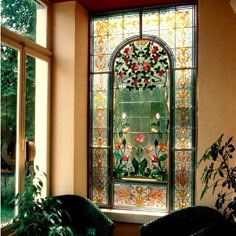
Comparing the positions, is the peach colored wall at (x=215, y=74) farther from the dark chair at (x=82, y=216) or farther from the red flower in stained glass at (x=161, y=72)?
the dark chair at (x=82, y=216)

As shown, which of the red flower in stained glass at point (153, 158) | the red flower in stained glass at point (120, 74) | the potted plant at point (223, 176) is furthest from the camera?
the red flower in stained glass at point (120, 74)

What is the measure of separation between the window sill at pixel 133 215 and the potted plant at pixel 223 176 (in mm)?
627

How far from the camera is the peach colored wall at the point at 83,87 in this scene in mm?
2879

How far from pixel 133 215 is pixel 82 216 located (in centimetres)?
53

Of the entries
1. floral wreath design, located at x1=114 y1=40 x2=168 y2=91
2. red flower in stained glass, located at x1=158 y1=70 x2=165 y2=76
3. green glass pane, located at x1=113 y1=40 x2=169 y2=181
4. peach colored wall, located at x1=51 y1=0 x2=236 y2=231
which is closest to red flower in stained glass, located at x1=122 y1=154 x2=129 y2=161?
green glass pane, located at x1=113 y1=40 x2=169 y2=181

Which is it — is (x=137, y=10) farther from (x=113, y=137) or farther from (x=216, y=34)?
(x=113, y=137)

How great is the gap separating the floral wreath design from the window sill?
129cm

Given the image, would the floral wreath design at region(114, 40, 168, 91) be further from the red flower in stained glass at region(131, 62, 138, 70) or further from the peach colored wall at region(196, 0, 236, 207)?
the peach colored wall at region(196, 0, 236, 207)

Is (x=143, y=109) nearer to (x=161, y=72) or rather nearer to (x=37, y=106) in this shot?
(x=161, y=72)

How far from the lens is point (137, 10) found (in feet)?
10.9

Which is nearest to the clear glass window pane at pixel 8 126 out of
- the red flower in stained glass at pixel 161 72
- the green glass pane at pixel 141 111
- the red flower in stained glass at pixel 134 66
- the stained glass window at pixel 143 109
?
the stained glass window at pixel 143 109

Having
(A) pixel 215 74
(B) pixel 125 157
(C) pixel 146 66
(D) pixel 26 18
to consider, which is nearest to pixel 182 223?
(B) pixel 125 157

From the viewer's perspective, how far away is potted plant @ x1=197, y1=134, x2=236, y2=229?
245cm

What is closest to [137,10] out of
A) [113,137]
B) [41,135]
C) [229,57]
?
[229,57]
